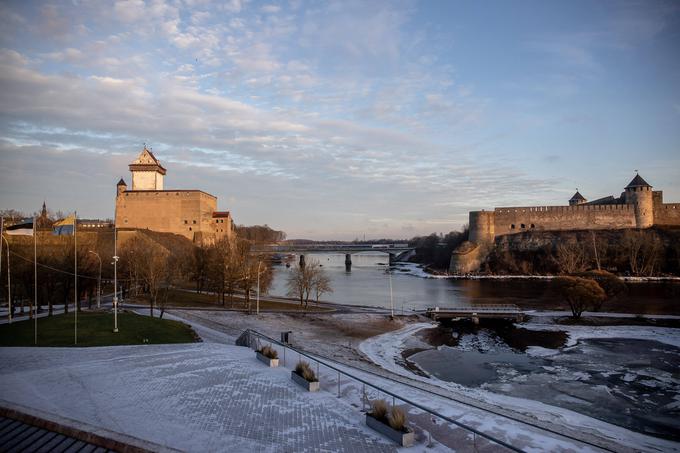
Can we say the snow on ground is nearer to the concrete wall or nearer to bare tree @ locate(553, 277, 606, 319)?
bare tree @ locate(553, 277, 606, 319)

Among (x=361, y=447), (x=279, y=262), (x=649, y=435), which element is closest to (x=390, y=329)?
(x=649, y=435)

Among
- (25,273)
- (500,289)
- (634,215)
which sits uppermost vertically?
(634,215)

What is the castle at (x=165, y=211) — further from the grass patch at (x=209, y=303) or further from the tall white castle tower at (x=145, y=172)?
the grass patch at (x=209, y=303)

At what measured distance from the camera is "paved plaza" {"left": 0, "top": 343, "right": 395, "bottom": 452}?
26.3ft

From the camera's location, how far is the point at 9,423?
24.8 feet

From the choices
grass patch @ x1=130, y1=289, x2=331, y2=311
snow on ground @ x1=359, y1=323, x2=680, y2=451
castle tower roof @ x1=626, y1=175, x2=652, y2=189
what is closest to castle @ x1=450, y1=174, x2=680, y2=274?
castle tower roof @ x1=626, y1=175, x2=652, y2=189

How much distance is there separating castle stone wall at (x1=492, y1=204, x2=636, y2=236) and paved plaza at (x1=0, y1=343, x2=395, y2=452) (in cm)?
6561

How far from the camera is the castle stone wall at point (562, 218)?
69.3m

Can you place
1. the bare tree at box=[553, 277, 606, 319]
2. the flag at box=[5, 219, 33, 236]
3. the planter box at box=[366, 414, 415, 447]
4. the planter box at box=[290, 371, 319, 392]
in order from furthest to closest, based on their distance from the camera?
1. the bare tree at box=[553, 277, 606, 319]
2. the flag at box=[5, 219, 33, 236]
3. the planter box at box=[290, 371, 319, 392]
4. the planter box at box=[366, 414, 415, 447]

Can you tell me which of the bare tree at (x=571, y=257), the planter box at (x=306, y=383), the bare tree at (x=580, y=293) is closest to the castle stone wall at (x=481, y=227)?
the bare tree at (x=571, y=257)

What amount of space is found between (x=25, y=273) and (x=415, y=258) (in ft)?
288

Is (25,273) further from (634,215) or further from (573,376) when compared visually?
(634,215)

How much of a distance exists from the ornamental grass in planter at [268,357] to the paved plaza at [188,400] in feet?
0.82

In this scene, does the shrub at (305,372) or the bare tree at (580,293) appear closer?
the shrub at (305,372)
